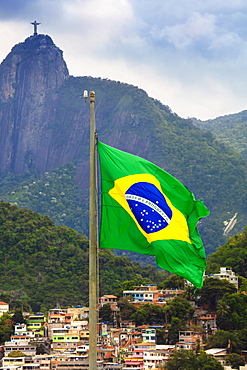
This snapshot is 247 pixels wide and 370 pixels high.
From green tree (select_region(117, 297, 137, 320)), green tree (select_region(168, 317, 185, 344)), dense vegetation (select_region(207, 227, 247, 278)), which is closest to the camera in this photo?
green tree (select_region(168, 317, 185, 344))

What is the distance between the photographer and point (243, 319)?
76438 millimetres

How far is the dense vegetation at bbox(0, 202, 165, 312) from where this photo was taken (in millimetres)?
105688

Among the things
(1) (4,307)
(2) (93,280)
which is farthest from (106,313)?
(2) (93,280)

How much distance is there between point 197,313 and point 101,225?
62509 mm

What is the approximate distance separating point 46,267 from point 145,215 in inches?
3848

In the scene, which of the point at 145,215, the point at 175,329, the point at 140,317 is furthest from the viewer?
the point at 140,317

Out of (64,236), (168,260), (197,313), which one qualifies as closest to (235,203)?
(64,236)

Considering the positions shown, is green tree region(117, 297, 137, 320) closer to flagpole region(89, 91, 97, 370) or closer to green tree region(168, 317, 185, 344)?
green tree region(168, 317, 185, 344)

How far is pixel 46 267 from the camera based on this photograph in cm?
11600

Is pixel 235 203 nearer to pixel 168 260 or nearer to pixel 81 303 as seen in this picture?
pixel 81 303

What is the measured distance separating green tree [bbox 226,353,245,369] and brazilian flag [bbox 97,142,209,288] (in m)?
49.7

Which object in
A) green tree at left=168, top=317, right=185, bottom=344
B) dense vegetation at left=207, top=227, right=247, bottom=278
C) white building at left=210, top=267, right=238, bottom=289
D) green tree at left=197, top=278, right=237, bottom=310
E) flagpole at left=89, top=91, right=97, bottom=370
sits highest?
dense vegetation at left=207, top=227, right=247, bottom=278

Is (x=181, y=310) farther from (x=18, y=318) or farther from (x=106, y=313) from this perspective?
(x=18, y=318)

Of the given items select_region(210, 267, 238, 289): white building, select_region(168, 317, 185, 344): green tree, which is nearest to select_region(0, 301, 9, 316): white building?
select_region(210, 267, 238, 289): white building
